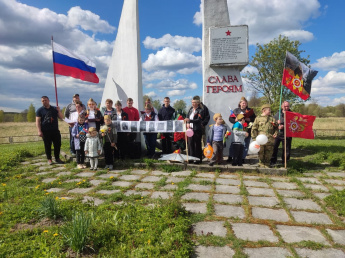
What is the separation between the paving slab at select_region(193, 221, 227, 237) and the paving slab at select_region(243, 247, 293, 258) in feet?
1.27

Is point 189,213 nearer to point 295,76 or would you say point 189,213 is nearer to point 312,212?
point 312,212

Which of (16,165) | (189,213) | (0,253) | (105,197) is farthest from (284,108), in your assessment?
(16,165)

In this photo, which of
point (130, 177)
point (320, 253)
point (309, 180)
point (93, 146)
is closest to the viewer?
point (320, 253)

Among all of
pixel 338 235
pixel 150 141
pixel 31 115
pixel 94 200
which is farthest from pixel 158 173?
pixel 31 115

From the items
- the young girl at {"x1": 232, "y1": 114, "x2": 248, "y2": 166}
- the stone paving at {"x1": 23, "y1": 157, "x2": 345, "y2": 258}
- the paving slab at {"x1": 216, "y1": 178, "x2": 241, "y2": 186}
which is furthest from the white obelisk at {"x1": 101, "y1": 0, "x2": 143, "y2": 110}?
the paving slab at {"x1": 216, "y1": 178, "x2": 241, "y2": 186}

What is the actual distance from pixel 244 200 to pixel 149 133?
12.6 ft

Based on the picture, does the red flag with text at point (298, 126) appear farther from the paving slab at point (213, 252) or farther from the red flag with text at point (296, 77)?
the paving slab at point (213, 252)

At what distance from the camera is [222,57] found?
7.18 meters

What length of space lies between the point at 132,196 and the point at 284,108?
15.9 feet

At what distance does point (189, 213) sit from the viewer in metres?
3.34

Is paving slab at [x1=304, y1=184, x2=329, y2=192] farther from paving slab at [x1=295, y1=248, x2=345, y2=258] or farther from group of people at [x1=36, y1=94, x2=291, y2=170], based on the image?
→ paving slab at [x1=295, y1=248, x2=345, y2=258]

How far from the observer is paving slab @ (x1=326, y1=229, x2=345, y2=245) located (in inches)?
105

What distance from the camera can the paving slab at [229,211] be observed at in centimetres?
333

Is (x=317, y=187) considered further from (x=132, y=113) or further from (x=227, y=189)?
(x=132, y=113)
